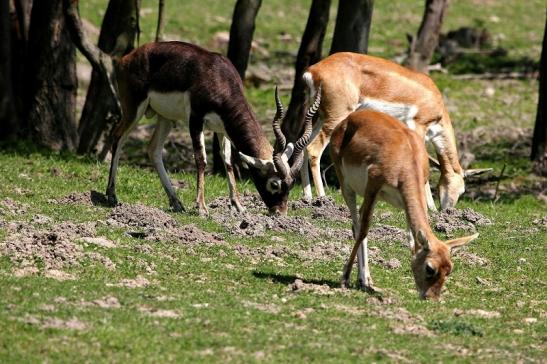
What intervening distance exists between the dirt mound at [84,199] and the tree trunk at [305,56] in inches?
181

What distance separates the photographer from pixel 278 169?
A: 12.6 m

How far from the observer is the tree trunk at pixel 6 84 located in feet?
55.9

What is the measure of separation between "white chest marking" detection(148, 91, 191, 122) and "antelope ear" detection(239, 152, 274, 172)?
2.53 ft

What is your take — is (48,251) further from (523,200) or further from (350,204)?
(523,200)

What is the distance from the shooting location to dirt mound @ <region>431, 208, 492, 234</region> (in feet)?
41.6

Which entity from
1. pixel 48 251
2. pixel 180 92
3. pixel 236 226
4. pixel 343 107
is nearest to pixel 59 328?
pixel 48 251

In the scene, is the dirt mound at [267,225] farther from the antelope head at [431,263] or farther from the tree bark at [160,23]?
the tree bark at [160,23]

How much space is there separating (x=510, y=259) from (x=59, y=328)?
214 inches

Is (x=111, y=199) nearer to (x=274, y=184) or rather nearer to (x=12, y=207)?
(x=12, y=207)

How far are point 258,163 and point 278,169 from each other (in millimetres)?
229

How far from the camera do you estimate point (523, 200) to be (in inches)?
657

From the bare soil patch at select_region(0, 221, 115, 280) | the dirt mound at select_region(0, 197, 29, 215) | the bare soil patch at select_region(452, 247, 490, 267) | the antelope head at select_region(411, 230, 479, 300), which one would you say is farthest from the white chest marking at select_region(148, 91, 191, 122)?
the antelope head at select_region(411, 230, 479, 300)

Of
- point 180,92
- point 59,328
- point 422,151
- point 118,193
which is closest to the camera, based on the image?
point 59,328

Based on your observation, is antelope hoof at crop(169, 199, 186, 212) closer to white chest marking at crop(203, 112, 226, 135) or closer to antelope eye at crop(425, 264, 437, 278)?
white chest marking at crop(203, 112, 226, 135)
